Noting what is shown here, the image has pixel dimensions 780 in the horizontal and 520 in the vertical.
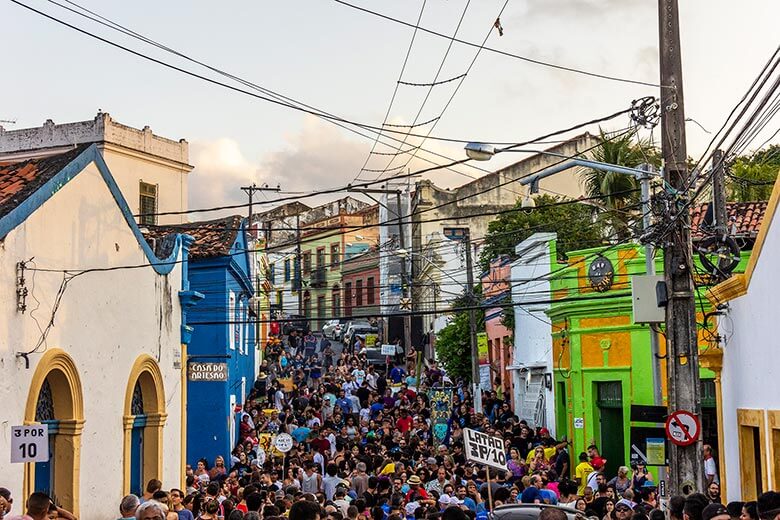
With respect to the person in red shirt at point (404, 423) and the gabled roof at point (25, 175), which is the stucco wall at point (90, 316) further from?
the person in red shirt at point (404, 423)

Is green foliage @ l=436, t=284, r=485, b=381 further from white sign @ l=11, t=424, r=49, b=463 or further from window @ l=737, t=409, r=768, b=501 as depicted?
white sign @ l=11, t=424, r=49, b=463

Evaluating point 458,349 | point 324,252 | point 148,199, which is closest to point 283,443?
point 148,199

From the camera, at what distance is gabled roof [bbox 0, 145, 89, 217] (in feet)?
50.1

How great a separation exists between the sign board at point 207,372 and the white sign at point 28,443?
31.0ft

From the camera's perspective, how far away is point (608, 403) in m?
28.1

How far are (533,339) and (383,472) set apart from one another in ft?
44.9

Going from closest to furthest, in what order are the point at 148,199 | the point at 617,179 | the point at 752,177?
the point at 617,179 < the point at 752,177 < the point at 148,199

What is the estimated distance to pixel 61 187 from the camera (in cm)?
1662

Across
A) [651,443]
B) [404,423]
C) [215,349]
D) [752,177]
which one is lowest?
[404,423]

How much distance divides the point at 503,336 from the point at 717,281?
19.8 meters

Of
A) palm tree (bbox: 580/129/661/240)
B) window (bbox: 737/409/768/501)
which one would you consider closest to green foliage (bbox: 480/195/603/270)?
palm tree (bbox: 580/129/661/240)

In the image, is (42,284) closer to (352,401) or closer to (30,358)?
(30,358)

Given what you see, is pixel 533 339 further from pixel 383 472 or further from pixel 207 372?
pixel 383 472

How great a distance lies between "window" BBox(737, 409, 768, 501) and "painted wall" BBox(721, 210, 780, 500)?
0.10 m
